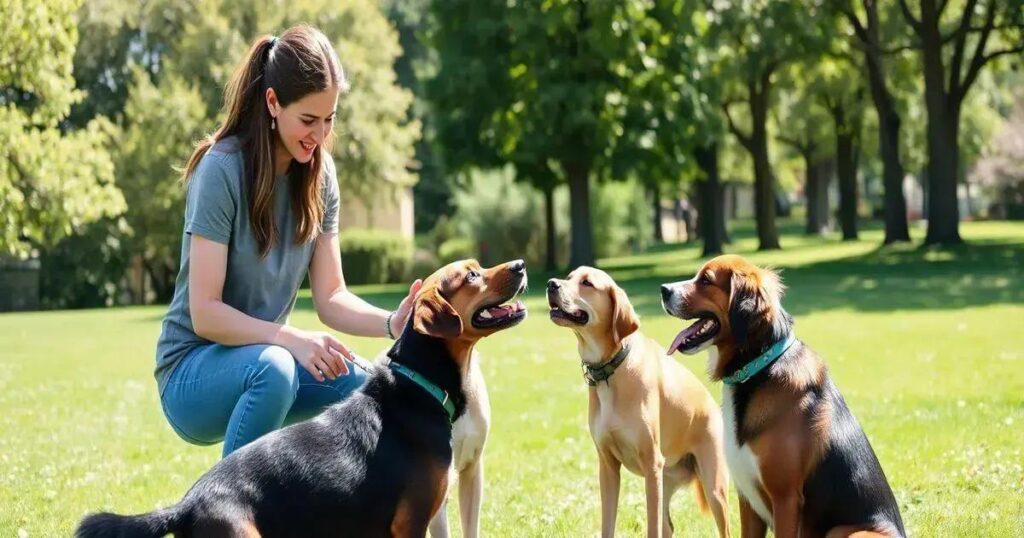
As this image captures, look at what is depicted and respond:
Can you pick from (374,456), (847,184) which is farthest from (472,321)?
(847,184)

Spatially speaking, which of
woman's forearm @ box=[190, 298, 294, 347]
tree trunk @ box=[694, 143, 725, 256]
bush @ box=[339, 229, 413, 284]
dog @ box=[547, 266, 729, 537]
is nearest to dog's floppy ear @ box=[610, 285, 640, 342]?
dog @ box=[547, 266, 729, 537]

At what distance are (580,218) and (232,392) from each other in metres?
30.4

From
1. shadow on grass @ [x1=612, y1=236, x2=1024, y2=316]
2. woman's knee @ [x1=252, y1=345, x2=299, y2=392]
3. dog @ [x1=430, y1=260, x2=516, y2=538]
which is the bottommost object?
shadow on grass @ [x1=612, y1=236, x2=1024, y2=316]

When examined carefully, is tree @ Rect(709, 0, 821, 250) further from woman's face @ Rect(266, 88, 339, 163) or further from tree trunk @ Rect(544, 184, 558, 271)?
woman's face @ Rect(266, 88, 339, 163)

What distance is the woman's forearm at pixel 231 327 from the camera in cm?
561

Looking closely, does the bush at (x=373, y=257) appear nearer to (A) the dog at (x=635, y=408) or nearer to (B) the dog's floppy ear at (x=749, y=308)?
(A) the dog at (x=635, y=408)

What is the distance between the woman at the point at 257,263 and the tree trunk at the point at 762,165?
121 ft

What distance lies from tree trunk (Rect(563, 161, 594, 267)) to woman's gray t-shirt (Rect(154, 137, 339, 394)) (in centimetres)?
2929

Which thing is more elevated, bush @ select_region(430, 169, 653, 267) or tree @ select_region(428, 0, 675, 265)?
tree @ select_region(428, 0, 675, 265)

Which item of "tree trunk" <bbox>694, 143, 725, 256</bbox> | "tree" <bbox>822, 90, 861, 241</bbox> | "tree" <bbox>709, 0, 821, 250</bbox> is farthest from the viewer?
"tree" <bbox>822, 90, 861, 241</bbox>

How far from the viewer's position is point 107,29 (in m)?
42.7

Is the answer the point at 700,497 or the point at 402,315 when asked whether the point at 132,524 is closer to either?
the point at 402,315

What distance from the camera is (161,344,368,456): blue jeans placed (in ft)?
18.1

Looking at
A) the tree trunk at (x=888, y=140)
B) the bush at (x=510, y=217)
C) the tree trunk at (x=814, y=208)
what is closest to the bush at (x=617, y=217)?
the bush at (x=510, y=217)
